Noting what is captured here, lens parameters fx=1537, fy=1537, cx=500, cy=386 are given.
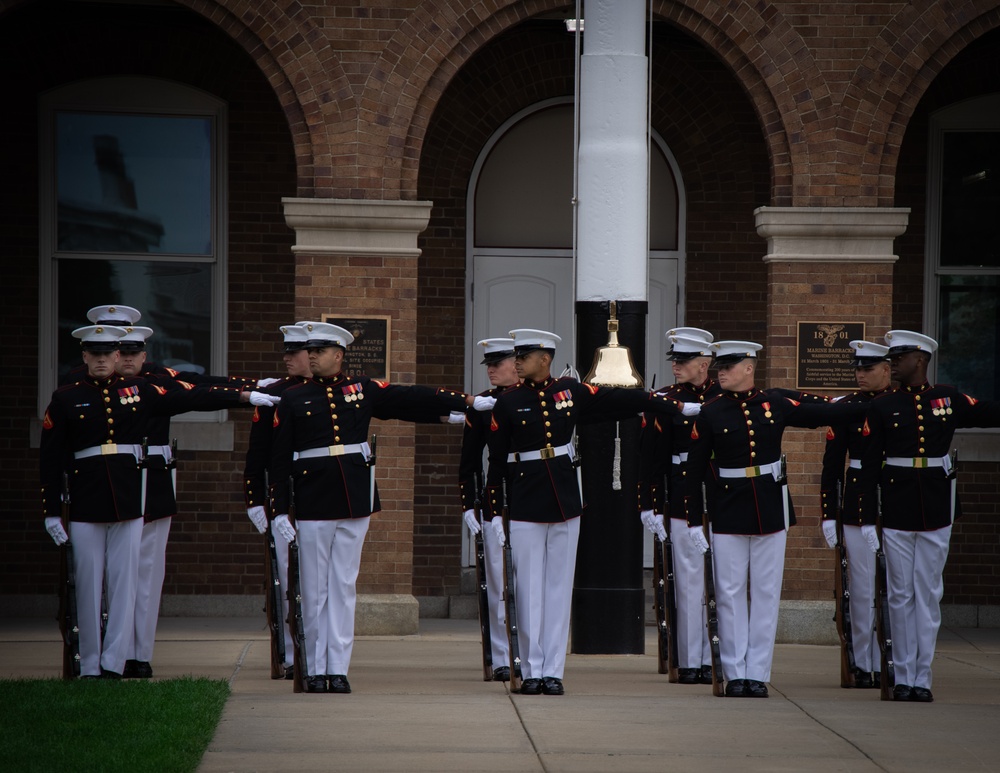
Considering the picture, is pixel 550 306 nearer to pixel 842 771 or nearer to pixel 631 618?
pixel 631 618

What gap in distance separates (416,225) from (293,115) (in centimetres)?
119

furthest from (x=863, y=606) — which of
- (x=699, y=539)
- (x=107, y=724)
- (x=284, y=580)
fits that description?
(x=107, y=724)

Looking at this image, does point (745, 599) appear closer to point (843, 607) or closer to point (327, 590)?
point (843, 607)

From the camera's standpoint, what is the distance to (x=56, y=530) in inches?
329

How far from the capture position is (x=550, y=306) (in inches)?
505

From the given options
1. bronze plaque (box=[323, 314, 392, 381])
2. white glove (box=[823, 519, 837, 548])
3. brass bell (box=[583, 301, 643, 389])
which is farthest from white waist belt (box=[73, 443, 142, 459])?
white glove (box=[823, 519, 837, 548])

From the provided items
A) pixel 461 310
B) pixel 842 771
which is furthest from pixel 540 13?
pixel 842 771

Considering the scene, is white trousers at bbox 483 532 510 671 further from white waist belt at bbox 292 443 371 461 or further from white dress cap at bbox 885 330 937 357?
white dress cap at bbox 885 330 937 357

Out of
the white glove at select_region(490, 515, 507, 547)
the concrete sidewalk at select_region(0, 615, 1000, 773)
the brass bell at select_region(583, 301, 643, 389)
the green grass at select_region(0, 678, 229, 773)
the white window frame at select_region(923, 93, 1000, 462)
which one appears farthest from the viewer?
the white window frame at select_region(923, 93, 1000, 462)

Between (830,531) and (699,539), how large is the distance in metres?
1.07

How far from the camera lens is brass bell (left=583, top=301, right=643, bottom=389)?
374 inches

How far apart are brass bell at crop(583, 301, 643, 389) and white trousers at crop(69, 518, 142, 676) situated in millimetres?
2949

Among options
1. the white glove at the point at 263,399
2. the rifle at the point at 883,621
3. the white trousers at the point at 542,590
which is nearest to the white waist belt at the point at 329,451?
the white glove at the point at 263,399

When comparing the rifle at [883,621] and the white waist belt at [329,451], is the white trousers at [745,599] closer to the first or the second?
the rifle at [883,621]
